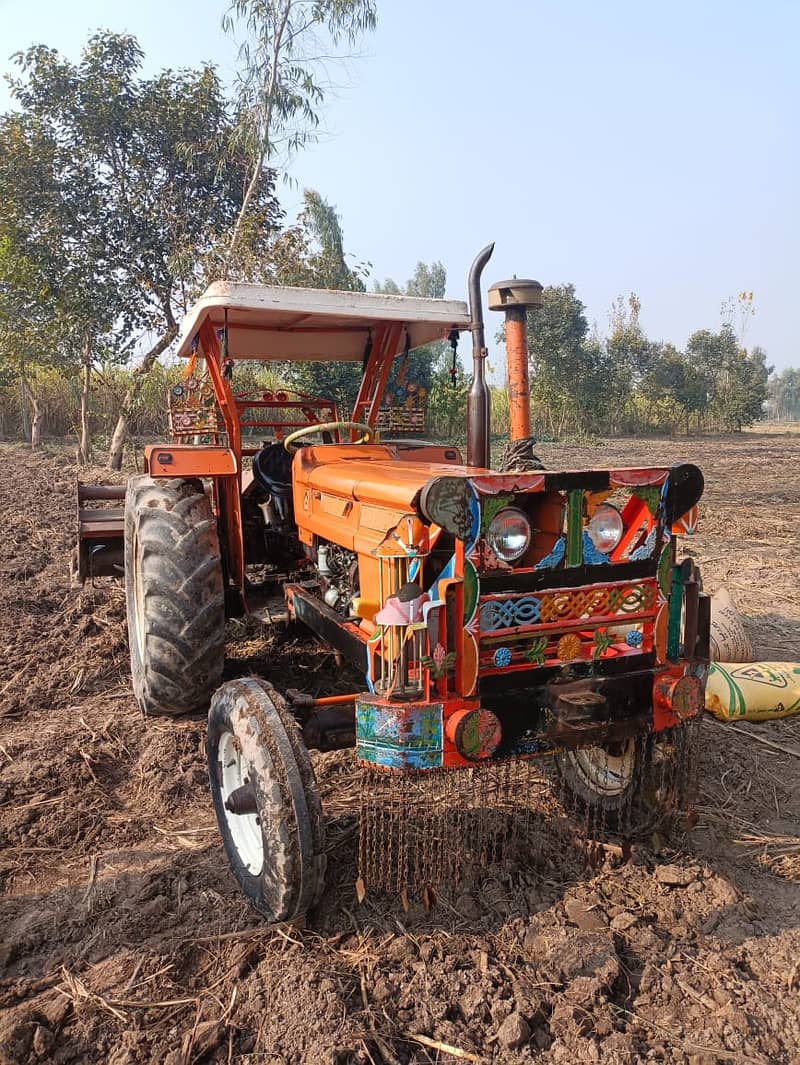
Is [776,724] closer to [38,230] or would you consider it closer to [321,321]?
[321,321]

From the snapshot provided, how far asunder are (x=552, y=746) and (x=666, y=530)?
2.69 feet

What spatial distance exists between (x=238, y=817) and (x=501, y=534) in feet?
4.32

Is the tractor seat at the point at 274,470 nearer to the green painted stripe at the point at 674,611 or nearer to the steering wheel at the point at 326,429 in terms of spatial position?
the steering wheel at the point at 326,429

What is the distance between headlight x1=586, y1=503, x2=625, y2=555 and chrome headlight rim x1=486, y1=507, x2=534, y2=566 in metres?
0.23

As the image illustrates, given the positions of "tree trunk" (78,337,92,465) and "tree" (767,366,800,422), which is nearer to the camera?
"tree trunk" (78,337,92,465)

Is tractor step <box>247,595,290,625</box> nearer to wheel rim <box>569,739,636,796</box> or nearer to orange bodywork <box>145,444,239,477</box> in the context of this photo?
orange bodywork <box>145,444,239,477</box>

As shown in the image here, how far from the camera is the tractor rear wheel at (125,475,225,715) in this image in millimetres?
3416

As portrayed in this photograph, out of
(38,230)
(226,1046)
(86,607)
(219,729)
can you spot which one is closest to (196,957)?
(226,1046)

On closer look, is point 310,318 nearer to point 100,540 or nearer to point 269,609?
point 269,609

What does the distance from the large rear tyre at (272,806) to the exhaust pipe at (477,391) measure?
141 centimetres

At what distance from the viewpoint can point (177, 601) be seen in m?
3.41

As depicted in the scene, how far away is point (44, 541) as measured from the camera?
771 centimetres

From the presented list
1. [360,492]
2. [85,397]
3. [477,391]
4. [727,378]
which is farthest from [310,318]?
[727,378]

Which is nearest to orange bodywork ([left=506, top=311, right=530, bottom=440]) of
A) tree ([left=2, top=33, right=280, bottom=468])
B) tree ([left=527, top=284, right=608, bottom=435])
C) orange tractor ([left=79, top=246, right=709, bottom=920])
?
orange tractor ([left=79, top=246, right=709, bottom=920])
